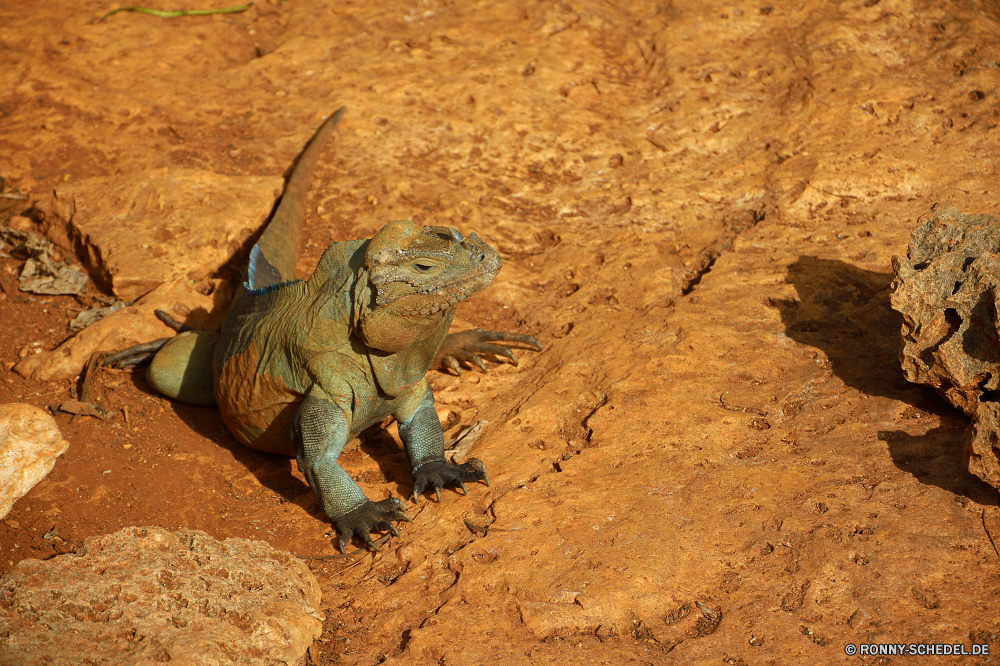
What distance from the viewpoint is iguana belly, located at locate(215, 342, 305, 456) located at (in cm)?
396

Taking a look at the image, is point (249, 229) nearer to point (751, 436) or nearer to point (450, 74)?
point (450, 74)

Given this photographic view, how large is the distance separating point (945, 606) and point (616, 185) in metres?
3.96

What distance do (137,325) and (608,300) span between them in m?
3.03

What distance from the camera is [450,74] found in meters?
6.98

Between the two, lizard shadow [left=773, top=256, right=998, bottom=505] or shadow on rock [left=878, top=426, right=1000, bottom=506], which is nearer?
shadow on rock [left=878, top=426, right=1000, bottom=506]

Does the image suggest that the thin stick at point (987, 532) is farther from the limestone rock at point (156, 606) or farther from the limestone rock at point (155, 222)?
the limestone rock at point (155, 222)

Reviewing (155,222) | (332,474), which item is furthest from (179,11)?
(332,474)

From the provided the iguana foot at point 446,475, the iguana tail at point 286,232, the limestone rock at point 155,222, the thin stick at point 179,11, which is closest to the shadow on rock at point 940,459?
the iguana foot at point 446,475

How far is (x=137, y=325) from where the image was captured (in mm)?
4953

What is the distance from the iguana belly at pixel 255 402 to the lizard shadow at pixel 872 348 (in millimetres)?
2752

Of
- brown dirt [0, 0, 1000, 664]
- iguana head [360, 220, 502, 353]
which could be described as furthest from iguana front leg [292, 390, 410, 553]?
iguana head [360, 220, 502, 353]

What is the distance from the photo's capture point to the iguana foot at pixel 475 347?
4.57 meters

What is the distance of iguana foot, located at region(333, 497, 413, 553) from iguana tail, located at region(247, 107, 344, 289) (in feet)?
5.46

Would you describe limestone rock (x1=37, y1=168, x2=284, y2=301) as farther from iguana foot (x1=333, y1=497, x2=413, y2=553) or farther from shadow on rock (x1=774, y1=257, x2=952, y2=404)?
shadow on rock (x1=774, y1=257, x2=952, y2=404)
